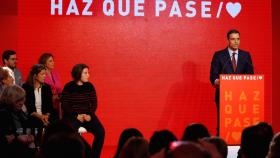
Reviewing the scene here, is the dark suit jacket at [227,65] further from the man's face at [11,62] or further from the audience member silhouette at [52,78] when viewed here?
the man's face at [11,62]

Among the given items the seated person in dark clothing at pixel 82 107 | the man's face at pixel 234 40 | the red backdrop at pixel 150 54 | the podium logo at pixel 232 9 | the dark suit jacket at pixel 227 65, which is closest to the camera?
the seated person in dark clothing at pixel 82 107

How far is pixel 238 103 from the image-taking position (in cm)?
699

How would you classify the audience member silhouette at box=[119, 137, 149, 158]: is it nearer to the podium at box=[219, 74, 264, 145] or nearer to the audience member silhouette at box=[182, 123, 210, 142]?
the audience member silhouette at box=[182, 123, 210, 142]

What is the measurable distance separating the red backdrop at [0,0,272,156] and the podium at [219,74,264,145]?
1924 mm

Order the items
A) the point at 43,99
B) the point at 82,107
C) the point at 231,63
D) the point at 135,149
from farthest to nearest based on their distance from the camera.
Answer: the point at 231,63, the point at 43,99, the point at 82,107, the point at 135,149

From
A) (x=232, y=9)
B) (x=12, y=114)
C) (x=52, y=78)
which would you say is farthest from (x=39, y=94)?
(x=232, y=9)

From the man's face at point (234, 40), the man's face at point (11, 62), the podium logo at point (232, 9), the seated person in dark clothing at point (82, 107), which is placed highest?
the podium logo at point (232, 9)

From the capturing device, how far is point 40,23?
860cm

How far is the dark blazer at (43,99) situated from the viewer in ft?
24.3

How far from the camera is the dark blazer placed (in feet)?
24.3

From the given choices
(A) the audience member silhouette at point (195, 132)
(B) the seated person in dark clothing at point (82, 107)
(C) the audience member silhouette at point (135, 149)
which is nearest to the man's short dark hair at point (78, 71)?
(B) the seated person in dark clothing at point (82, 107)

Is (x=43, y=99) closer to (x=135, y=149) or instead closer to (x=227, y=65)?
(x=227, y=65)

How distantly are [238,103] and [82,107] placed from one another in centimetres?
188

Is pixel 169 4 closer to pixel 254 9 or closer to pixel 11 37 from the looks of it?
pixel 254 9
